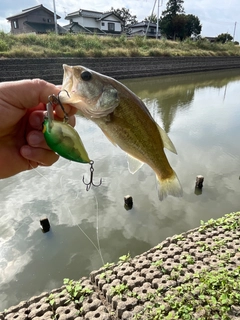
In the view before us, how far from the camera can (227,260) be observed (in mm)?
3096

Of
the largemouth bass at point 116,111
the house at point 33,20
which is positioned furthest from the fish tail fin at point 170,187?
the house at point 33,20

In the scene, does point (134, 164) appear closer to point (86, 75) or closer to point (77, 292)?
point (86, 75)

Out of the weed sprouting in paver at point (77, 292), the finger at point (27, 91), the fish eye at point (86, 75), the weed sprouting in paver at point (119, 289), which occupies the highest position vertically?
the fish eye at point (86, 75)

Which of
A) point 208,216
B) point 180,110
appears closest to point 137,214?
point 208,216

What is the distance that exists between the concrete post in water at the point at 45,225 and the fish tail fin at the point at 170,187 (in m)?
3.44

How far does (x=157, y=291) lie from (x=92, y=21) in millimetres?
45070

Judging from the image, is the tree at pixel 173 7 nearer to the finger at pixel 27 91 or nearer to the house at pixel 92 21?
the house at pixel 92 21

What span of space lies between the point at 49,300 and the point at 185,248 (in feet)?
5.77

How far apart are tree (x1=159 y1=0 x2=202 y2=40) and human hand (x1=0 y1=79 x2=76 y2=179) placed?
148 feet

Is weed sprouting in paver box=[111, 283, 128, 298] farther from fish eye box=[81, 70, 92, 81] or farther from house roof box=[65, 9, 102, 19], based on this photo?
house roof box=[65, 9, 102, 19]

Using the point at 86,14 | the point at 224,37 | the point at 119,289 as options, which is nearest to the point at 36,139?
the point at 119,289

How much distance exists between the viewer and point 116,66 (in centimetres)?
2125

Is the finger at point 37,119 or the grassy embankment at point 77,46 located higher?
the grassy embankment at point 77,46

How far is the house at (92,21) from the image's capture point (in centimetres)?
3947
